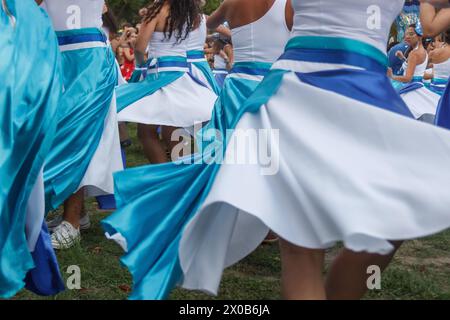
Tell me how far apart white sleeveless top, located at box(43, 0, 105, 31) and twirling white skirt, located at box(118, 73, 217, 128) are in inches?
39.5

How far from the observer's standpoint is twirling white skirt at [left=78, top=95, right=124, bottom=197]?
14.4 feet

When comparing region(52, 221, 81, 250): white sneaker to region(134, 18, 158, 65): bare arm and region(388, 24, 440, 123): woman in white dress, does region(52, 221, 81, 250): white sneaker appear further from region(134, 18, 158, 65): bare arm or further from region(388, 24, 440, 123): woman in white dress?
region(388, 24, 440, 123): woman in white dress

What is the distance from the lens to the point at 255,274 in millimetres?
3900

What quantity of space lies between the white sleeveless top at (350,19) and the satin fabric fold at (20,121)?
1.12m

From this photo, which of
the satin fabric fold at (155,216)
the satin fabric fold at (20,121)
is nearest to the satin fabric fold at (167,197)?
the satin fabric fold at (155,216)

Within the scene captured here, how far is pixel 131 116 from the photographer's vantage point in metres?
5.32

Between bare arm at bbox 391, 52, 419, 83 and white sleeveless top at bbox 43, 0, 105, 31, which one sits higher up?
white sleeveless top at bbox 43, 0, 105, 31

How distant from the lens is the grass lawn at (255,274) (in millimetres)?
3525

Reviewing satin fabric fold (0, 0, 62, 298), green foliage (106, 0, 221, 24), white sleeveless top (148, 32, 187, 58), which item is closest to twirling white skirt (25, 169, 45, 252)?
satin fabric fold (0, 0, 62, 298)

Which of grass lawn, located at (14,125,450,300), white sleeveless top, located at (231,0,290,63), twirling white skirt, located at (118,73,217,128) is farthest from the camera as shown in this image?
twirling white skirt, located at (118,73,217,128)

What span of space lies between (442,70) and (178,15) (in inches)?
135

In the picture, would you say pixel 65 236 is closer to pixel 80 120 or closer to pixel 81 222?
pixel 81 222

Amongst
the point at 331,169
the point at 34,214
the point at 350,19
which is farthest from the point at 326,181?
the point at 34,214

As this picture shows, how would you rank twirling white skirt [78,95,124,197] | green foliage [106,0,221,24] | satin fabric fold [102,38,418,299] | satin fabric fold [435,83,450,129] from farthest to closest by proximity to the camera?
green foliage [106,0,221,24]
twirling white skirt [78,95,124,197]
satin fabric fold [435,83,450,129]
satin fabric fold [102,38,418,299]
